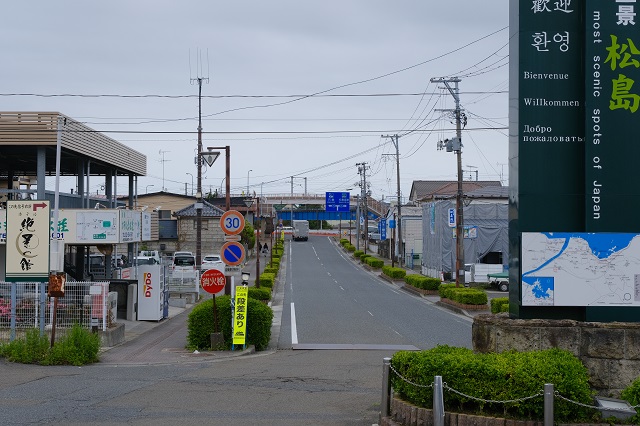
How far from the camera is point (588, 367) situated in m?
10.4

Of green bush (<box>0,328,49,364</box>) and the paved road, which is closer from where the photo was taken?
the paved road

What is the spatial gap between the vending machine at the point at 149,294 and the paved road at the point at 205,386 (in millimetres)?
2096

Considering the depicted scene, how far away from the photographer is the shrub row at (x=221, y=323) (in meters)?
20.7

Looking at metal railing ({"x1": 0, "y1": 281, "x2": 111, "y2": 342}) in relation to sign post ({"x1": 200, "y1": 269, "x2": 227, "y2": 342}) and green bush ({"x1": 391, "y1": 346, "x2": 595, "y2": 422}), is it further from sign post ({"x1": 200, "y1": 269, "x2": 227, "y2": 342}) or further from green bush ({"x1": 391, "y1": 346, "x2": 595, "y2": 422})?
green bush ({"x1": 391, "y1": 346, "x2": 595, "y2": 422})

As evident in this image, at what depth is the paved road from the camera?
450 inches

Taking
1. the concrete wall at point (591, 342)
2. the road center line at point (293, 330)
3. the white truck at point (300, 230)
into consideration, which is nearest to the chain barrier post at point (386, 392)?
the concrete wall at point (591, 342)

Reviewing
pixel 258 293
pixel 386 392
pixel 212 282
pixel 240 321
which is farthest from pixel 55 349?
pixel 258 293

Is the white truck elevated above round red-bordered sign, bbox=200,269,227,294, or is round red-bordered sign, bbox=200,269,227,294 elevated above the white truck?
the white truck

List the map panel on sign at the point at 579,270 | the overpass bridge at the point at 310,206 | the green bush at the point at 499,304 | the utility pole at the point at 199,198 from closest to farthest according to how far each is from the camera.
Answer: the map panel on sign at the point at 579,270
the green bush at the point at 499,304
the utility pole at the point at 199,198
the overpass bridge at the point at 310,206

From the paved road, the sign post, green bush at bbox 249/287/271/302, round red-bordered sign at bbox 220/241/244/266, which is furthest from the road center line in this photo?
round red-bordered sign at bbox 220/241/244/266

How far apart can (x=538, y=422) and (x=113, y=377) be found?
9914 mm

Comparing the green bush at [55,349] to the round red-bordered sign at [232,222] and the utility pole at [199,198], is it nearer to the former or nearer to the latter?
the round red-bordered sign at [232,222]

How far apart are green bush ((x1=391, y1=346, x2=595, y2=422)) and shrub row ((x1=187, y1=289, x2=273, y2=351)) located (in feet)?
37.8

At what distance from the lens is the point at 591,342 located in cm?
1050
